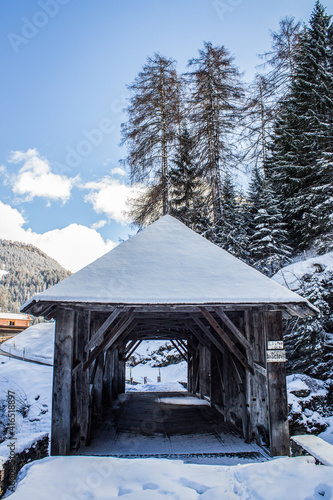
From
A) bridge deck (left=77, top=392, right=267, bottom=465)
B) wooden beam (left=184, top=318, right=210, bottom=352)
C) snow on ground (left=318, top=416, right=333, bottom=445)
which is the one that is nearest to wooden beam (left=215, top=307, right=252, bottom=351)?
bridge deck (left=77, top=392, right=267, bottom=465)

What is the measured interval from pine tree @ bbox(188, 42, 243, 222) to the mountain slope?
3631 inches

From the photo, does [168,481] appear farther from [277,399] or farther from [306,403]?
[306,403]

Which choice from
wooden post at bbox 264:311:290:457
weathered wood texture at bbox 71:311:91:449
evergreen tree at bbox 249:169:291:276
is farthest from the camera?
evergreen tree at bbox 249:169:291:276

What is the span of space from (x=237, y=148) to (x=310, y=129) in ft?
13.3

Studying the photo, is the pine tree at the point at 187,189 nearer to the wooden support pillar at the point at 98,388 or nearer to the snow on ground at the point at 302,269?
Answer: the snow on ground at the point at 302,269

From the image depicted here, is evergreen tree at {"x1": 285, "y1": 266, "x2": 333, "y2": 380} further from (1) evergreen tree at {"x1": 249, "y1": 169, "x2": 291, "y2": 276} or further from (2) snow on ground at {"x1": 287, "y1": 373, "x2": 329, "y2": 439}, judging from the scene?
(1) evergreen tree at {"x1": 249, "y1": 169, "x2": 291, "y2": 276}

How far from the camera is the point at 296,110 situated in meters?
16.0

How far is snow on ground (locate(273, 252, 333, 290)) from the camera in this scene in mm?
12672

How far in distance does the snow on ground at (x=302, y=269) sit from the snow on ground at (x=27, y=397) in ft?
32.0

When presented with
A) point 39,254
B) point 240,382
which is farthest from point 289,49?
point 39,254

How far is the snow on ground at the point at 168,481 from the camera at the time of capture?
3.43 meters

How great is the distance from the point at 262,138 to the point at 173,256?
676 inches

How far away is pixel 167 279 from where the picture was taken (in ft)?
19.1

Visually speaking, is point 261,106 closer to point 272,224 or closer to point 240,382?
point 272,224
